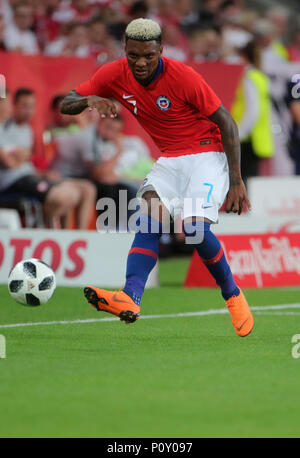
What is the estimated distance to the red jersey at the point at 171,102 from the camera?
7.02 m

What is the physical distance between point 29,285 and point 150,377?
2.30 m

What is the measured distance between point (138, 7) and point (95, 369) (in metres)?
11.3

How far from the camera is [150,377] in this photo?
18.9ft

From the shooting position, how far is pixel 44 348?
681cm

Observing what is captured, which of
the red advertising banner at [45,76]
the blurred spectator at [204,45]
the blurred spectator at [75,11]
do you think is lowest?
the red advertising banner at [45,76]

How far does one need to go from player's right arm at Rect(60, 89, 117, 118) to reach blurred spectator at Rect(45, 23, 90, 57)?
25.4 feet

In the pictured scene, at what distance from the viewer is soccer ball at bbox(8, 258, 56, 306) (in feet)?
25.5

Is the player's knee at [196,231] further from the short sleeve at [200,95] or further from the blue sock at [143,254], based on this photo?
the short sleeve at [200,95]

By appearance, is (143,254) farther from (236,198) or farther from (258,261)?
(258,261)

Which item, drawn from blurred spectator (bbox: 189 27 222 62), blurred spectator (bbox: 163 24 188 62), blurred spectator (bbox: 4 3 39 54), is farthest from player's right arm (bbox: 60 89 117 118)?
blurred spectator (bbox: 189 27 222 62)

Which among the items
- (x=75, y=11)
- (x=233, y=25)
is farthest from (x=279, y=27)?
(x=75, y=11)

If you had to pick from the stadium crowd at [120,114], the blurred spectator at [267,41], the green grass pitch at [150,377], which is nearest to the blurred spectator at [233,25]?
the stadium crowd at [120,114]

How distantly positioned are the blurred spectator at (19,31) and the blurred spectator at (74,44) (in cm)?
46

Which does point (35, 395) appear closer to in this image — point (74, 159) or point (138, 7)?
point (74, 159)
